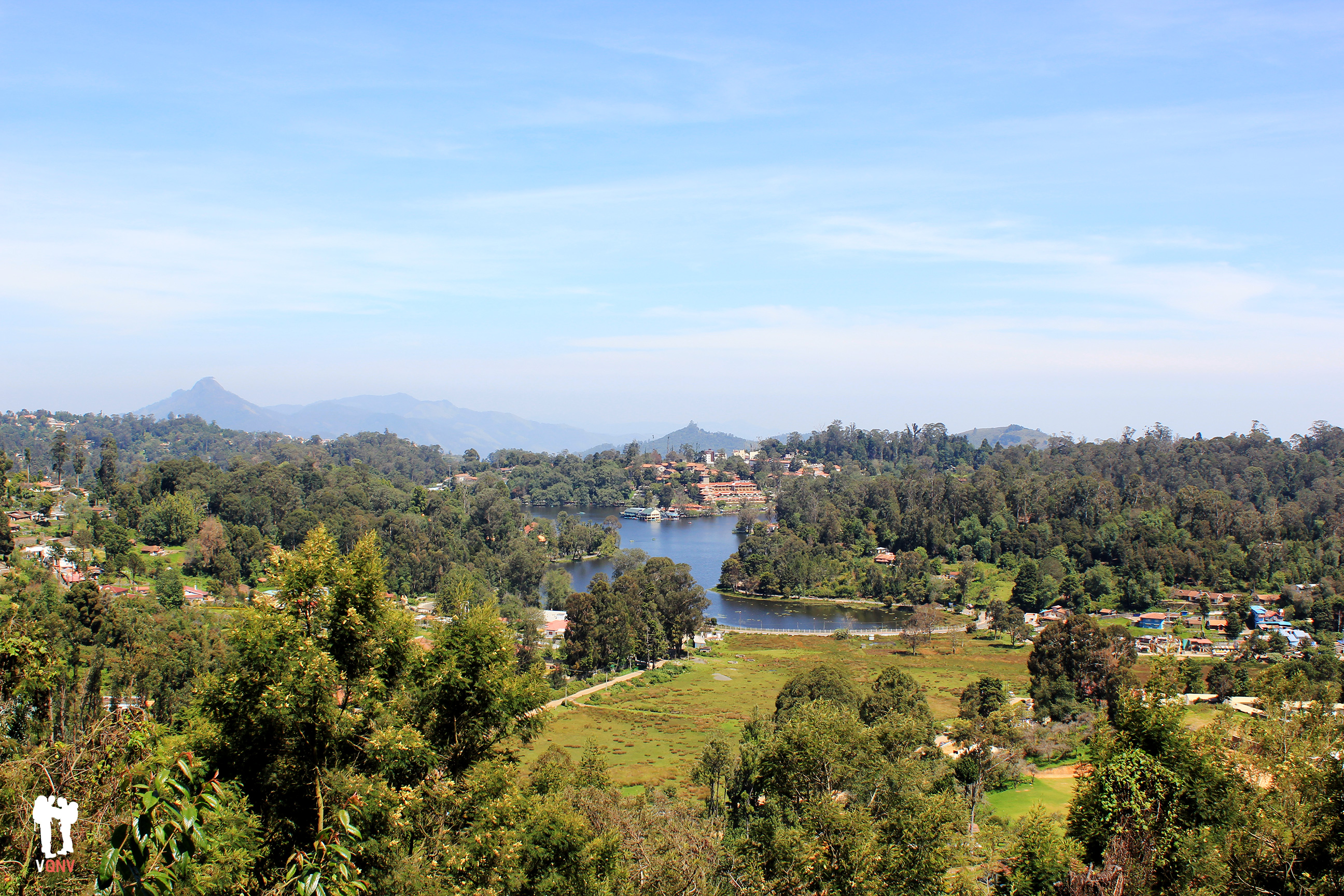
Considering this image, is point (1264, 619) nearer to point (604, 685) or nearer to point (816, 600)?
point (816, 600)

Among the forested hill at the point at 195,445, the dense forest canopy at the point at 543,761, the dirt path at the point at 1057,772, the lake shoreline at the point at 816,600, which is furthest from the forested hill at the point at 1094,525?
the forested hill at the point at 195,445

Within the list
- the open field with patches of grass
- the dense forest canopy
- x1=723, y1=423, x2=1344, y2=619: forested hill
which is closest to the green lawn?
the dense forest canopy

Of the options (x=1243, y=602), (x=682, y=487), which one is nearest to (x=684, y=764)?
(x=1243, y=602)

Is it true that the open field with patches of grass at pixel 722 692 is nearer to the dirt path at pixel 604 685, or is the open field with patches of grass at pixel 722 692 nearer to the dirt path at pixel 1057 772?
the dirt path at pixel 604 685

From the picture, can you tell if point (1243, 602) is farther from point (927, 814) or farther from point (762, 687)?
point (927, 814)

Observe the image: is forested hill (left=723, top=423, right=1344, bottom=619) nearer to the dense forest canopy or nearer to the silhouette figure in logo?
the dense forest canopy

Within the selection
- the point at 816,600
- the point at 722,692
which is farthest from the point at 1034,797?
the point at 816,600
